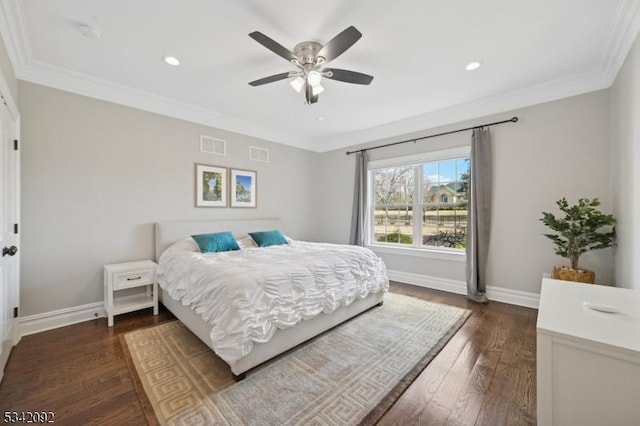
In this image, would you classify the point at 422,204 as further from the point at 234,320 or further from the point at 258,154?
the point at 234,320

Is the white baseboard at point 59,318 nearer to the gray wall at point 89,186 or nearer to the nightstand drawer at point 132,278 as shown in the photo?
the gray wall at point 89,186

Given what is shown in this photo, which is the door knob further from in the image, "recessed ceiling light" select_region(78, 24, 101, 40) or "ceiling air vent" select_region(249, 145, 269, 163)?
"ceiling air vent" select_region(249, 145, 269, 163)

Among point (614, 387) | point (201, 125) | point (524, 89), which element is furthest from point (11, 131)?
point (524, 89)

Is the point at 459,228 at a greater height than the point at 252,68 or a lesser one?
lesser

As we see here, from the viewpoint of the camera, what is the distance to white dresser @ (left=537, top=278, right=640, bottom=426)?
0.97 m

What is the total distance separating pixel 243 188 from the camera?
4469mm

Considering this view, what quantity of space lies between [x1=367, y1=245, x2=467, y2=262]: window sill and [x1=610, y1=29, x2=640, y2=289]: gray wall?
1.63 m

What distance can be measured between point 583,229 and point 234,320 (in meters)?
3.53

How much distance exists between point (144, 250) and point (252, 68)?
2.69 m

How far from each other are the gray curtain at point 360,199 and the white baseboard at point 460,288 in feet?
2.87

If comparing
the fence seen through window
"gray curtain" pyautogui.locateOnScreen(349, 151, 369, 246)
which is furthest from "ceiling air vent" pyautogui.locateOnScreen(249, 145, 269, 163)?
the fence seen through window

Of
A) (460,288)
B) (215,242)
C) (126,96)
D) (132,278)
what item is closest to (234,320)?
(215,242)

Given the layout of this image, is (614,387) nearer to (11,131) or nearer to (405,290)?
(405,290)

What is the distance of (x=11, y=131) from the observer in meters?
2.29
